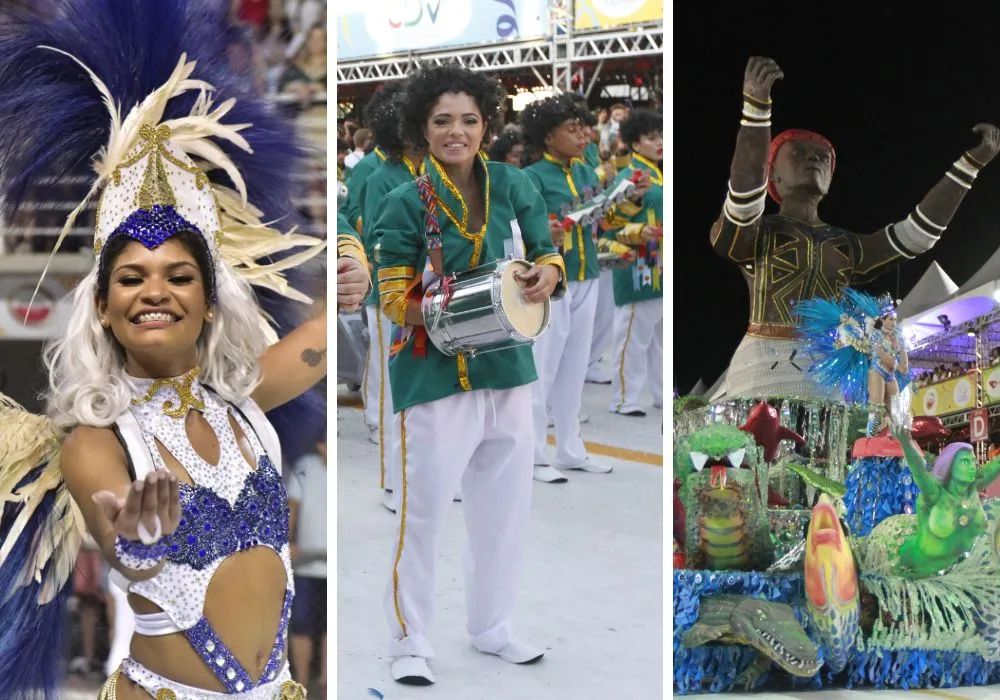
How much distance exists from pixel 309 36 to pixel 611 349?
4.18 ft

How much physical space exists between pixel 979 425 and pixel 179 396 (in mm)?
2481

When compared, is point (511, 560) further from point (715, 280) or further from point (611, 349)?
point (715, 280)

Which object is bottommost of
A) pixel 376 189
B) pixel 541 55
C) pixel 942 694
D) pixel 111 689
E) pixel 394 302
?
pixel 942 694

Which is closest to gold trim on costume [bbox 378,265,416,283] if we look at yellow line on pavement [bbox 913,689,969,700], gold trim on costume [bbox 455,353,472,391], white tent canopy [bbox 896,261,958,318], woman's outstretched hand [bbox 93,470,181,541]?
gold trim on costume [bbox 455,353,472,391]

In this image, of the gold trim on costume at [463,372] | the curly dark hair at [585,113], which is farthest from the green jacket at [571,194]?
the gold trim on costume at [463,372]

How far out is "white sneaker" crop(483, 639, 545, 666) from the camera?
3592mm

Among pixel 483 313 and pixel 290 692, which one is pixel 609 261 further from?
pixel 290 692

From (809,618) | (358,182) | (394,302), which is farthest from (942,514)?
(358,182)

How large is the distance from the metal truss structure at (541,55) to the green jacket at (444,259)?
0.98ft

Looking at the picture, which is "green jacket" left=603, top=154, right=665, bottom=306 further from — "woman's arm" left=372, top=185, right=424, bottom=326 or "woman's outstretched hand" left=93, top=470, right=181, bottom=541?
"woman's outstretched hand" left=93, top=470, right=181, bottom=541

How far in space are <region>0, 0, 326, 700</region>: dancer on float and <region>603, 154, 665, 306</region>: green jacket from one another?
3.56 ft

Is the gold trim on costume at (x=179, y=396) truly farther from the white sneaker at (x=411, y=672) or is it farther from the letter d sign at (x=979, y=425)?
the letter d sign at (x=979, y=425)

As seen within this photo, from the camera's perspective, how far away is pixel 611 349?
381cm

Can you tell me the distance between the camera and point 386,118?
11.8ft
